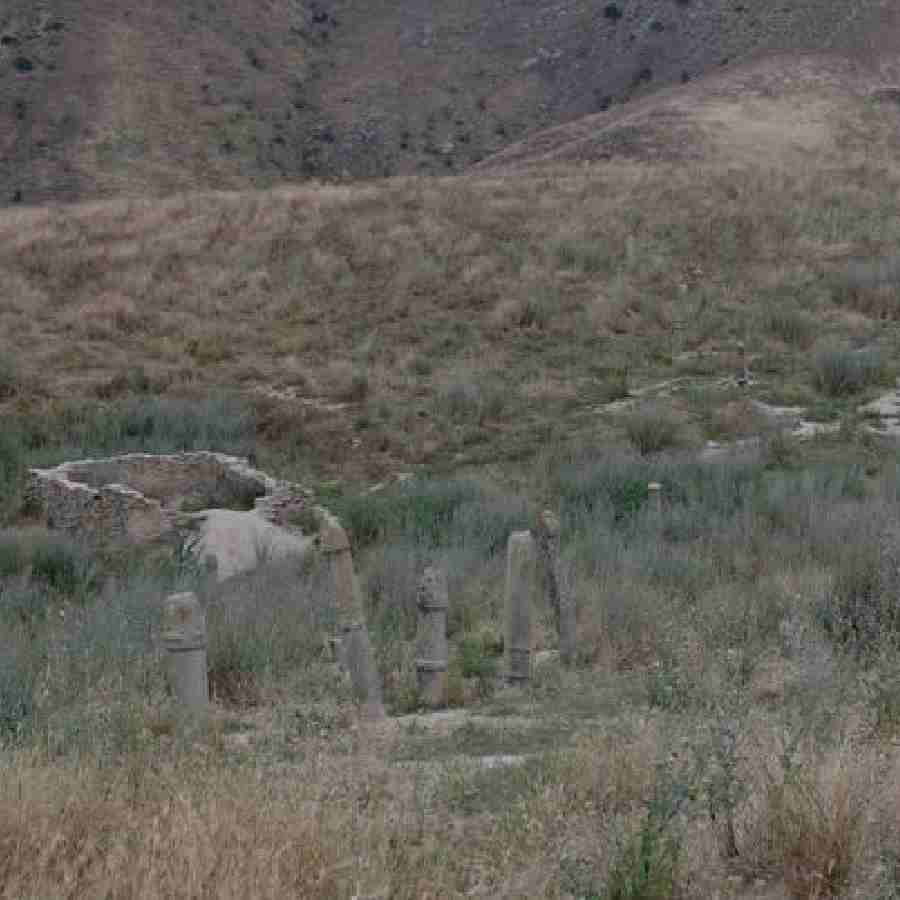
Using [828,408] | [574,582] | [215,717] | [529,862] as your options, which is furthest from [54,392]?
[529,862]

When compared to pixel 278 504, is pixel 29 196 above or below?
above

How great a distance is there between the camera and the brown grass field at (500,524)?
3906mm

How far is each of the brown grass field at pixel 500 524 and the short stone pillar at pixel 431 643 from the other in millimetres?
153

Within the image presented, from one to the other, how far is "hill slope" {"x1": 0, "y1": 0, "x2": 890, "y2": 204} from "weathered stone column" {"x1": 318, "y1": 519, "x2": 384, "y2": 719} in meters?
43.0

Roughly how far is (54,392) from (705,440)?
32.4ft

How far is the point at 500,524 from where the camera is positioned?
13062mm

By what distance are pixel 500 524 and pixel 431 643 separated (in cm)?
581

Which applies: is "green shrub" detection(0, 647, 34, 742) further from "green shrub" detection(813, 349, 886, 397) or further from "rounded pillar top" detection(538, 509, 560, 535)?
"green shrub" detection(813, 349, 886, 397)

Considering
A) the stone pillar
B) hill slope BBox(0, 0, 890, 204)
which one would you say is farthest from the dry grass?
hill slope BBox(0, 0, 890, 204)

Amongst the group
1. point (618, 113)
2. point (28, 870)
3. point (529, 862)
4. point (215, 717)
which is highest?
point (618, 113)

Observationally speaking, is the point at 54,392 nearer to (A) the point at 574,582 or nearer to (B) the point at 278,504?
(B) the point at 278,504

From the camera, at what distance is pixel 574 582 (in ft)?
31.4

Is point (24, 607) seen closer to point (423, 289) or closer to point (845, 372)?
point (845, 372)

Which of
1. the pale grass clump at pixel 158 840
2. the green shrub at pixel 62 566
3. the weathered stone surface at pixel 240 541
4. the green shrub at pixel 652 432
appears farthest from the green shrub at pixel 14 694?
the green shrub at pixel 652 432
